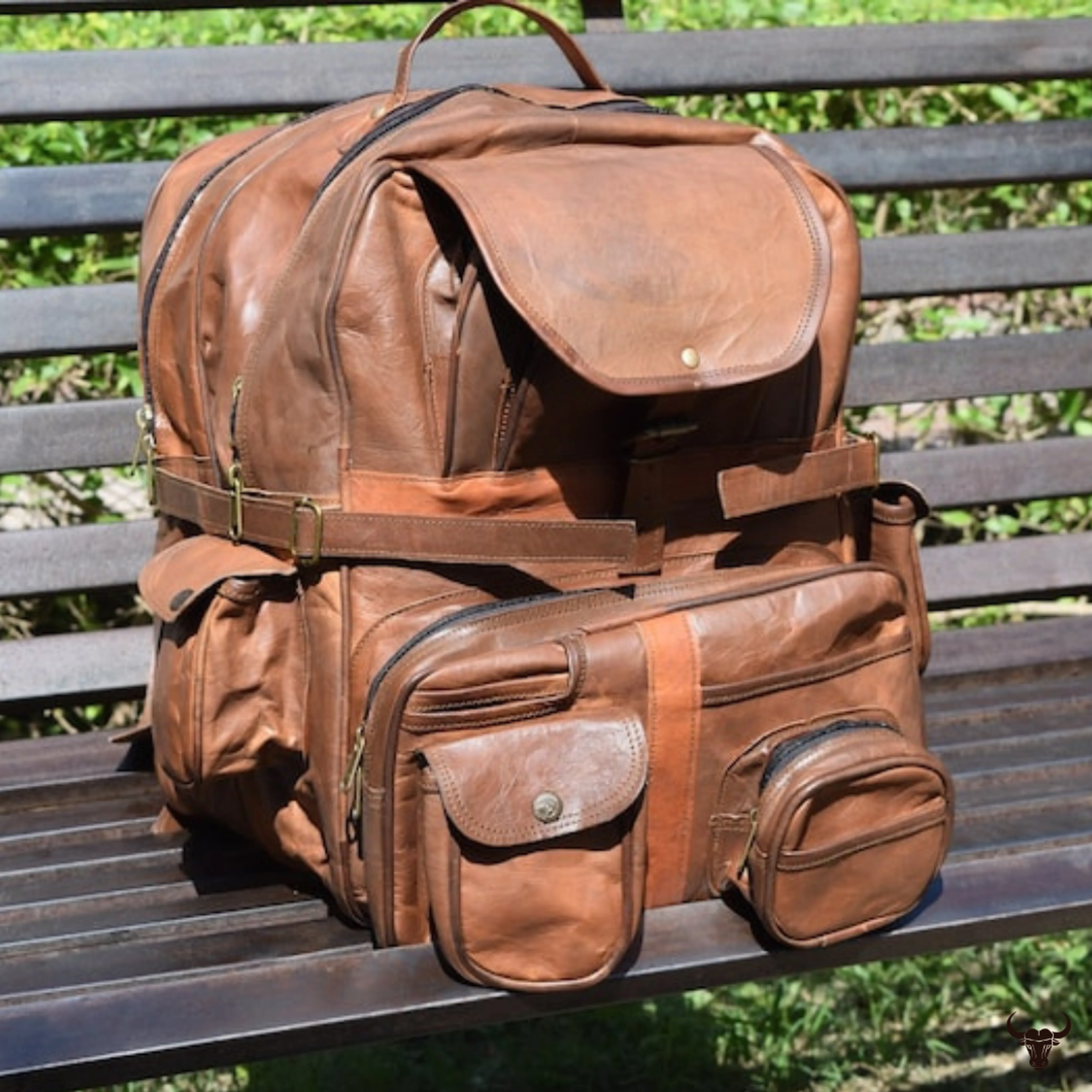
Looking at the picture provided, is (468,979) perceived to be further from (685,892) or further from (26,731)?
(26,731)

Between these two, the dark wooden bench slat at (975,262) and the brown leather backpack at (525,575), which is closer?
the brown leather backpack at (525,575)

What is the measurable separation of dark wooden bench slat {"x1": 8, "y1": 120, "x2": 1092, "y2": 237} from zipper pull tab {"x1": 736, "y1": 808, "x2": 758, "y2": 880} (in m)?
1.17

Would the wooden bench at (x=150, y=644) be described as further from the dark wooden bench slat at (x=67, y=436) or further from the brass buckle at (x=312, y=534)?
the brass buckle at (x=312, y=534)

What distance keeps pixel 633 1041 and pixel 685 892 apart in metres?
1.10

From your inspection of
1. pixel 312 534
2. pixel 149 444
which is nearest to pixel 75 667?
pixel 149 444

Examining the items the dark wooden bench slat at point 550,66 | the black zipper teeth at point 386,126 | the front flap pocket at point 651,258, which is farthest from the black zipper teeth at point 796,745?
the dark wooden bench slat at point 550,66

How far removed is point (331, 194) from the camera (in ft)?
Answer: 6.57

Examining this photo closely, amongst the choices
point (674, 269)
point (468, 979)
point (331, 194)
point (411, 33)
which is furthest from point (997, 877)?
point (411, 33)

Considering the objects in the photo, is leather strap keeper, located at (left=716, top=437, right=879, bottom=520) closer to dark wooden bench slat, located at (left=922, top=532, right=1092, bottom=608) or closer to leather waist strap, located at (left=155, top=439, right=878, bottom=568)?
leather waist strap, located at (left=155, top=439, right=878, bottom=568)

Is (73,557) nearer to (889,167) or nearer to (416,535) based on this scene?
(416,535)

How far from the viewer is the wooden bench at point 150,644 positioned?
189 cm

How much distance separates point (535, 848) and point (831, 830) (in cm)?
31

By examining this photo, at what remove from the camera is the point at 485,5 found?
2.29 meters

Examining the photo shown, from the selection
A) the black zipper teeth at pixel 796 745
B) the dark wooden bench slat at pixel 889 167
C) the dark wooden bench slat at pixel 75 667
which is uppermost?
the dark wooden bench slat at pixel 889 167
